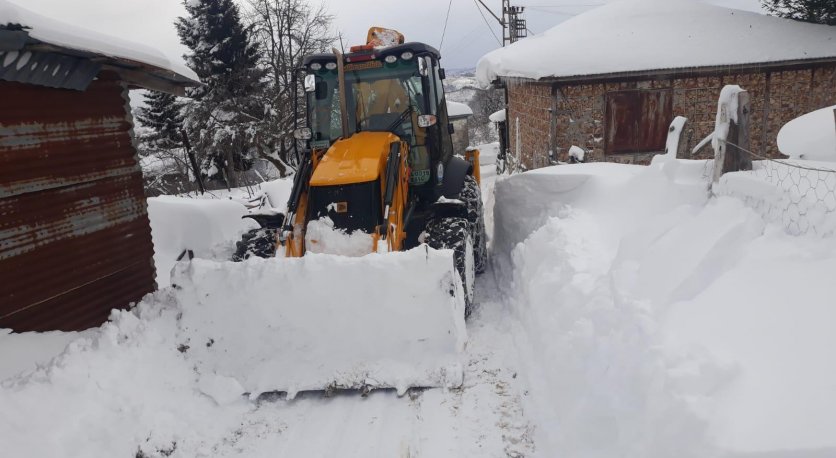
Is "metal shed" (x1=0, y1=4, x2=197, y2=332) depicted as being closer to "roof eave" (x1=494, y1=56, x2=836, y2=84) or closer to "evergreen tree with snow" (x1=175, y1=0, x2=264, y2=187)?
"roof eave" (x1=494, y1=56, x2=836, y2=84)

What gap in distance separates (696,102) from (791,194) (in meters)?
10.1

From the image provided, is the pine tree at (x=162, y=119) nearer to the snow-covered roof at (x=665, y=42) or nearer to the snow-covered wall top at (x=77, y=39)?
the snow-covered roof at (x=665, y=42)

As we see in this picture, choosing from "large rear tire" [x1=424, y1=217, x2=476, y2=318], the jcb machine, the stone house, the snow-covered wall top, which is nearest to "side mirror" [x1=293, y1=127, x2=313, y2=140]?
the jcb machine

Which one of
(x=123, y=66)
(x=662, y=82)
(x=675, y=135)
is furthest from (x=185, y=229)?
(x=662, y=82)

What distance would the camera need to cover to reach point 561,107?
12953 millimetres

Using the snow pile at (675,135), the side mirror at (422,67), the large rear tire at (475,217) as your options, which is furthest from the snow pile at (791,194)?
the side mirror at (422,67)

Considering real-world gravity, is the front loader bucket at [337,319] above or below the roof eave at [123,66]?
below

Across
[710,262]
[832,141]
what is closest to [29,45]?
[710,262]

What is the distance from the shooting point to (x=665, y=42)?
522 inches

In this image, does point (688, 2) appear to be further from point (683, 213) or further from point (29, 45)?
point (29, 45)

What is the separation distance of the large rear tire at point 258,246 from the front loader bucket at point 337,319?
0.95 meters

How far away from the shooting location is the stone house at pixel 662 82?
12.4m

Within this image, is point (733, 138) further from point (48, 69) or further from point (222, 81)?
point (222, 81)

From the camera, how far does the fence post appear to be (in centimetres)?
496
